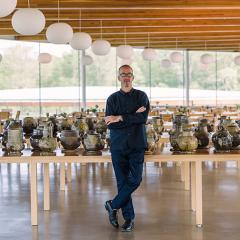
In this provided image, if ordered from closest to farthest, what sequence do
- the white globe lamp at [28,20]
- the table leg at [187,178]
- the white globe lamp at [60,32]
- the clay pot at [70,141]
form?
the clay pot at [70,141], the white globe lamp at [28,20], the table leg at [187,178], the white globe lamp at [60,32]

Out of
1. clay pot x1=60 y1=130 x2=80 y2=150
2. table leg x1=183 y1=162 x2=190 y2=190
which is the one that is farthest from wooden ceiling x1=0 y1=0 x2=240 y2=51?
clay pot x1=60 y1=130 x2=80 y2=150

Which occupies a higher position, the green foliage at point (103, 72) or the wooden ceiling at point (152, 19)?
the wooden ceiling at point (152, 19)

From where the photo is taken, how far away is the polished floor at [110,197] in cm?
455

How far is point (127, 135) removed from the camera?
4539 mm

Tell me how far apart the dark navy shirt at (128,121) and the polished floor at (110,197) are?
69 centimetres

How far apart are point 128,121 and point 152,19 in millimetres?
5893

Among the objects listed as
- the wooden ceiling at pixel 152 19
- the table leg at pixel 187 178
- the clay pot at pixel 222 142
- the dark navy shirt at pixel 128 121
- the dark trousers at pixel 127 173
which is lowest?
the table leg at pixel 187 178

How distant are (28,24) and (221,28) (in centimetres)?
648

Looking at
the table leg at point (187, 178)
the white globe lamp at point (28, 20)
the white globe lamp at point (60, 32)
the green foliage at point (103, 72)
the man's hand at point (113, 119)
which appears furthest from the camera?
the green foliage at point (103, 72)

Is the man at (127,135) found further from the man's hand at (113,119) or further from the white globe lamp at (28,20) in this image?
the white globe lamp at (28,20)

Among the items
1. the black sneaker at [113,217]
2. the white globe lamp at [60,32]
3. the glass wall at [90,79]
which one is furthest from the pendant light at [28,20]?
the glass wall at [90,79]

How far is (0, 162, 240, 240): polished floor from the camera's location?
4.55 m

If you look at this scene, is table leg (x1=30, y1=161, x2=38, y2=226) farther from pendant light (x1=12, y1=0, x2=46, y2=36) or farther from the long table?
pendant light (x1=12, y1=0, x2=46, y2=36)

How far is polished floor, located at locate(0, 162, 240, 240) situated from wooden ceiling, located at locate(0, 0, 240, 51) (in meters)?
2.28
